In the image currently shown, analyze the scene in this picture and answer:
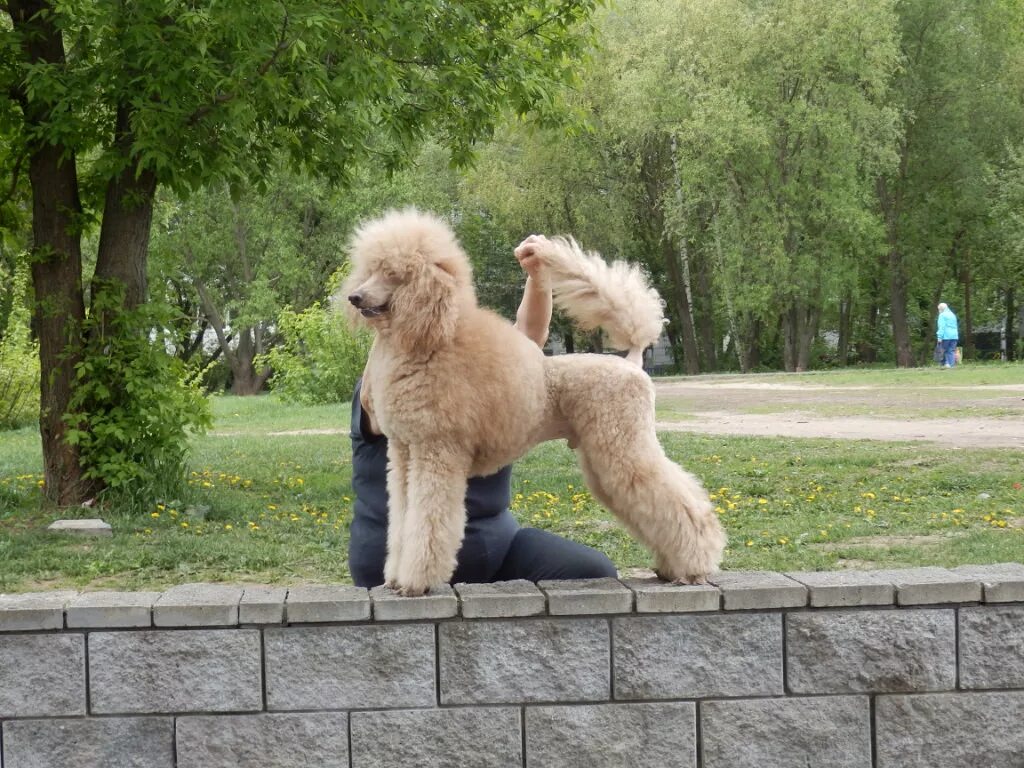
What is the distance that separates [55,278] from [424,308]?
644 cm

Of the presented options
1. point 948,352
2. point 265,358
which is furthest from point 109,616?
point 948,352

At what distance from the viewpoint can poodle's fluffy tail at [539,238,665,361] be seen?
11.2 ft

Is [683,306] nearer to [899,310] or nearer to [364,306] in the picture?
[899,310]

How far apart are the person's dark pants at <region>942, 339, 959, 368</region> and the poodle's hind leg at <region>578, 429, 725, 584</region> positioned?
28.7 metres

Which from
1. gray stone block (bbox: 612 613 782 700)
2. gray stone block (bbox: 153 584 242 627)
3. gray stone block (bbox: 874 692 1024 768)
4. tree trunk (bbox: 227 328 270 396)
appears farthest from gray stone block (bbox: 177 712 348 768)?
tree trunk (bbox: 227 328 270 396)

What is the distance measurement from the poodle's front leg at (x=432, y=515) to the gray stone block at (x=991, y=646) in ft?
5.04

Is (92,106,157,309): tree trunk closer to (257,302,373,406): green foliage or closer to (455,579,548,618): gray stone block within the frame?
(455,579,548,618): gray stone block

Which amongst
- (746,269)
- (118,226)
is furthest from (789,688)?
(746,269)

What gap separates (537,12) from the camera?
32.0 ft

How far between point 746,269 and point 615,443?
3359 cm

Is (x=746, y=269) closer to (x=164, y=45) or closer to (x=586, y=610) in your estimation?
(x=164, y=45)

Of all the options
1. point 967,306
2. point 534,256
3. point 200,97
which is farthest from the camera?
point 967,306

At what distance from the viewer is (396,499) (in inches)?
130

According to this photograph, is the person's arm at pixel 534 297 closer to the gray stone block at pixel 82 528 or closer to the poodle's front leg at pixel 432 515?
the poodle's front leg at pixel 432 515
